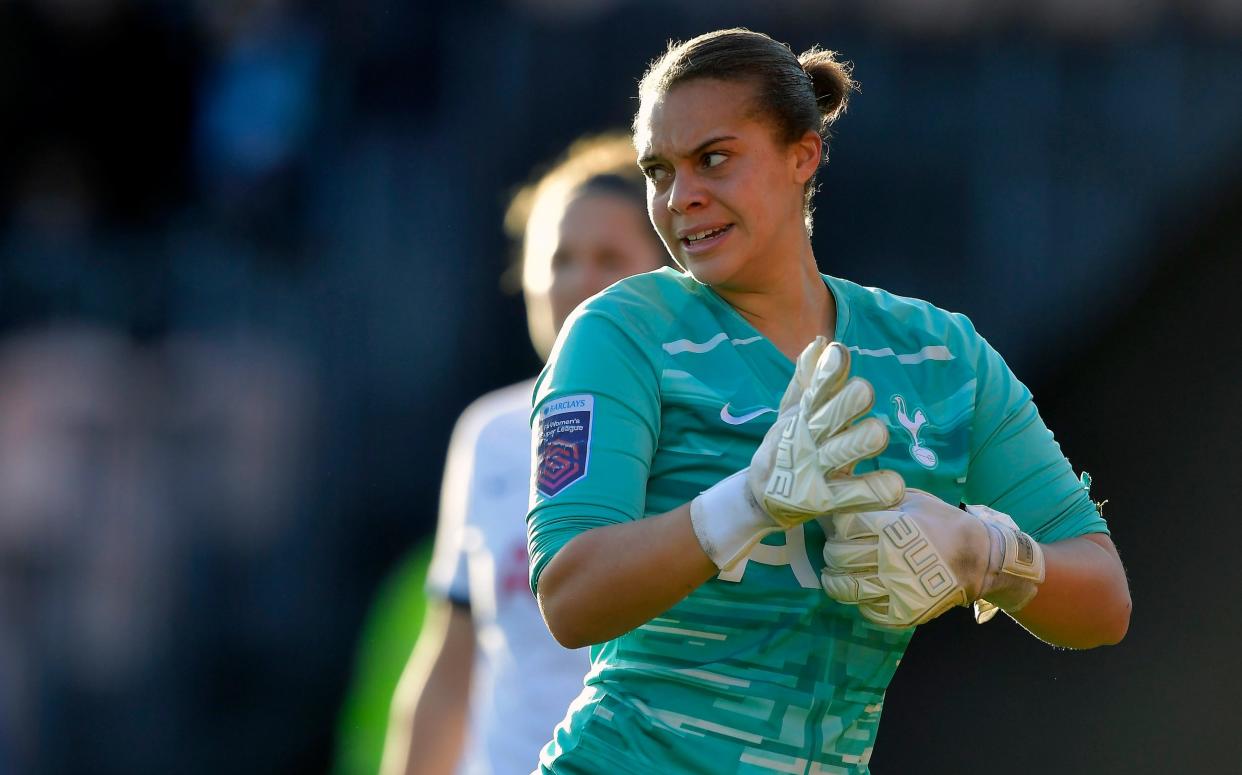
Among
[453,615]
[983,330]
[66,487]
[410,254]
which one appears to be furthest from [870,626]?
[66,487]

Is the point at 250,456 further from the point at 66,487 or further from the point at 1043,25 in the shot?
the point at 1043,25

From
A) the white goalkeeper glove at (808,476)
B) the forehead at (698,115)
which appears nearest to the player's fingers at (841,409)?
the white goalkeeper glove at (808,476)

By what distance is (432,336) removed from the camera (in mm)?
4258

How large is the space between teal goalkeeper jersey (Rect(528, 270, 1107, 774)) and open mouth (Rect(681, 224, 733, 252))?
2.4 inches

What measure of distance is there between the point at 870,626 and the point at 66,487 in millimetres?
3088

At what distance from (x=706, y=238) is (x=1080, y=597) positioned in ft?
1.96

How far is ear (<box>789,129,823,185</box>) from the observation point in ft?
6.59

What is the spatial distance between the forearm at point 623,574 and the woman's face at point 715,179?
1.33 ft

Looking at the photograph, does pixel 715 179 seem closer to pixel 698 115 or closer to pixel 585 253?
pixel 698 115

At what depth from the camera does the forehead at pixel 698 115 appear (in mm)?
1904

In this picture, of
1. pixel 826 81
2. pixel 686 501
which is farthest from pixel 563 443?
pixel 826 81

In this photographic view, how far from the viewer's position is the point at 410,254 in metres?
4.30

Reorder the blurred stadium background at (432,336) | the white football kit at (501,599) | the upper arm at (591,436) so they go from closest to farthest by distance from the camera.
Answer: the upper arm at (591,436) < the white football kit at (501,599) < the blurred stadium background at (432,336)

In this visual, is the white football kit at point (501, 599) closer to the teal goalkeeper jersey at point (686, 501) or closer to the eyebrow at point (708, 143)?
the teal goalkeeper jersey at point (686, 501)
